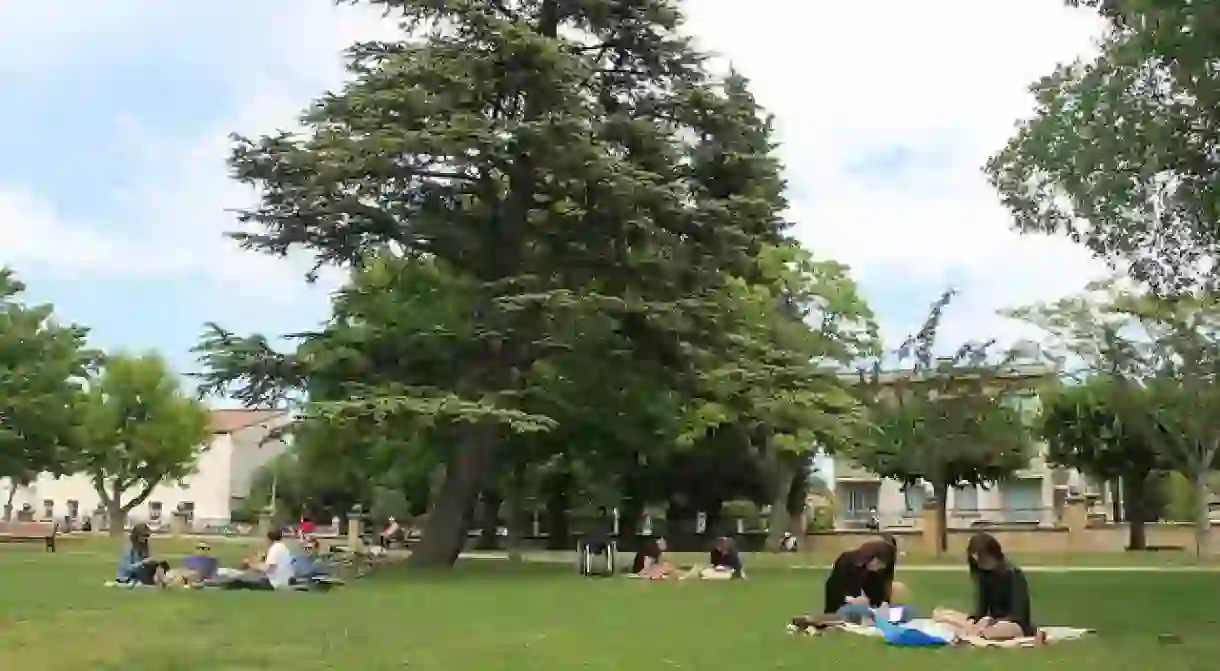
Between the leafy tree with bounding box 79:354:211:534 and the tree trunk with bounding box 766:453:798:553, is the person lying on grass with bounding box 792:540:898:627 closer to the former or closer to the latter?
the tree trunk with bounding box 766:453:798:553

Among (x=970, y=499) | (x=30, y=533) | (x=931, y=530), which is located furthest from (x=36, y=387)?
(x=970, y=499)

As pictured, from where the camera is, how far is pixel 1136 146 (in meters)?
16.2

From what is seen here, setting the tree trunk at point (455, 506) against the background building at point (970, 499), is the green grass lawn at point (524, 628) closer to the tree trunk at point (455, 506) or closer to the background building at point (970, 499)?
the tree trunk at point (455, 506)

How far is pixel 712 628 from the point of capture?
13.2 metres

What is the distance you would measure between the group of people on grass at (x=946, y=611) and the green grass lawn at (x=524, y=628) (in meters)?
0.44

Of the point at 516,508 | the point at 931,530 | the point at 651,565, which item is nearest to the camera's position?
the point at 651,565

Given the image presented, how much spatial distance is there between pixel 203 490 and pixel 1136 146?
94.0 meters

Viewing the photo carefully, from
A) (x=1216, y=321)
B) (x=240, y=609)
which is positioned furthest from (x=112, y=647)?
(x=1216, y=321)

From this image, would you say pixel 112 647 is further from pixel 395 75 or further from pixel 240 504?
pixel 240 504

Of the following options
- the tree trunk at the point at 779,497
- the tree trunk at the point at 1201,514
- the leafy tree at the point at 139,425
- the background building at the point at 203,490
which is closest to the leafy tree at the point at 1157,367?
the tree trunk at the point at 1201,514

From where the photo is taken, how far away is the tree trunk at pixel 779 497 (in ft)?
150

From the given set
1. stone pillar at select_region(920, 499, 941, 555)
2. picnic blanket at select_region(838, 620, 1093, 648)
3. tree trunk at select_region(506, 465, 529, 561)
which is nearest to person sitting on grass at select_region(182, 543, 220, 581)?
picnic blanket at select_region(838, 620, 1093, 648)

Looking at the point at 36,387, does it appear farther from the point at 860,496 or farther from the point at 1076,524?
the point at 860,496

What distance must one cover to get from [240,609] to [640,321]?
42.1ft
